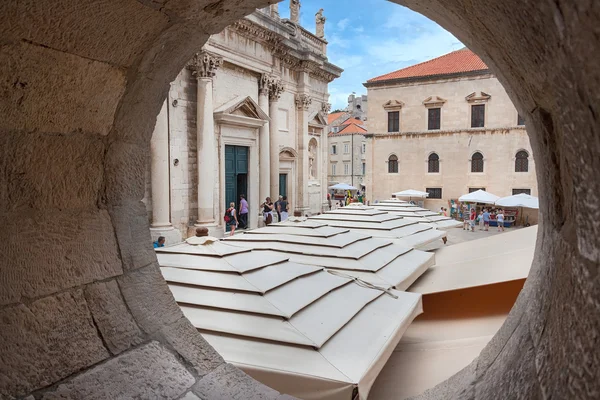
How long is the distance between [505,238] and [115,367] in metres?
5.80

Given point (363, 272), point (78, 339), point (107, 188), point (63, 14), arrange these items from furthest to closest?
point (363, 272) < point (107, 188) < point (78, 339) < point (63, 14)

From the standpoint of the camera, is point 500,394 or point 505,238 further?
point 505,238

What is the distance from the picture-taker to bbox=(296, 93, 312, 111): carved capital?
17641mm

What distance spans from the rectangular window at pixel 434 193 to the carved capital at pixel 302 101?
1221 centimetres

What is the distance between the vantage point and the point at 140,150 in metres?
2.25

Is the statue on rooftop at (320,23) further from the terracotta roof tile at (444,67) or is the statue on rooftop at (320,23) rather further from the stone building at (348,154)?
the stone building at (348,154)

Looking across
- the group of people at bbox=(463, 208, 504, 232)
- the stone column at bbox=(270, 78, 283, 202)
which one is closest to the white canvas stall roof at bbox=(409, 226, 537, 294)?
the stone column at bbox=(270, 78, 283, 202)

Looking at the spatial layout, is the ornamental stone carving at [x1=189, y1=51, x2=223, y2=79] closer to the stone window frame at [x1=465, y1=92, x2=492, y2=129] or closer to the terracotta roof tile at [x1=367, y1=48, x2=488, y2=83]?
the terracotta roof tile at [x1=367, y1=48, x2=488, y2=83]

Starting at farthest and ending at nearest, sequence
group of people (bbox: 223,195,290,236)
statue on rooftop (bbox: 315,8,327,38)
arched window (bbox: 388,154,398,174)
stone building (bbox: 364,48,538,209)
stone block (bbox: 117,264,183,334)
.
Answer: arched window (bbox: 388,154,398,174) < stone building (bbox: 364,48,538,209) < statue on rooftop (bbox: 315,8,327,38) < group of people (bbox: 223,195,290,236) < stone block (bbox: 117,264,183,334)

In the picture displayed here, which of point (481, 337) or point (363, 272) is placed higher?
point (363, 272)

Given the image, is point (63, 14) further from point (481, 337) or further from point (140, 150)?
point (481, 337)

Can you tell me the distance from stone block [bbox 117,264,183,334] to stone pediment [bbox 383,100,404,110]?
26674 millimetres

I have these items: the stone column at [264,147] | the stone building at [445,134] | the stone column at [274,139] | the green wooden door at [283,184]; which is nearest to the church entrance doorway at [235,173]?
the stone column at [264,147]

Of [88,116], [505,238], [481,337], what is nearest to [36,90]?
[88,116]
